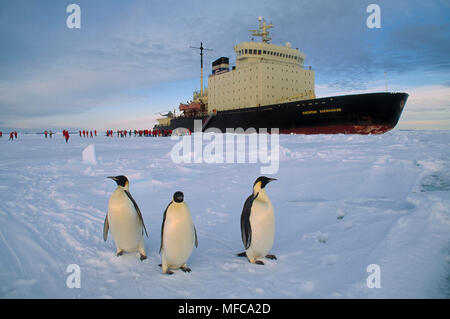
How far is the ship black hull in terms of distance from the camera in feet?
54.2

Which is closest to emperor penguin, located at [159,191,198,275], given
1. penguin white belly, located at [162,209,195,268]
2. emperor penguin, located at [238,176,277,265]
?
penguin white belly, located at [162,209,195,268]

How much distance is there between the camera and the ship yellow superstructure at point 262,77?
77.2ft

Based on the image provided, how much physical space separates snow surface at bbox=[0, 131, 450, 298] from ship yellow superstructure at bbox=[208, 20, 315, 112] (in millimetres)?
18540

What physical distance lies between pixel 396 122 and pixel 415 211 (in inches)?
651

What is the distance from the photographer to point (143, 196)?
203 inches

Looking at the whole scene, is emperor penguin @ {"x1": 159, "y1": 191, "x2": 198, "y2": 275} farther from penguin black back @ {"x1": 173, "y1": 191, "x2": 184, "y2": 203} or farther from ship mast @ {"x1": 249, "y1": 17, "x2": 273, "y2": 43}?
ship mast @ {"x1": 249, "y1": 17, "x2": 273, "y2": 43}

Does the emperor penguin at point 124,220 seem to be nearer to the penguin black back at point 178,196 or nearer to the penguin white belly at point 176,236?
the penguin white belly at point 176,236

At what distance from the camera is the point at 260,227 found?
8.52ft

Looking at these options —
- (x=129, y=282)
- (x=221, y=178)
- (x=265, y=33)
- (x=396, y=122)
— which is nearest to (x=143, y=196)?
(x=221, y=178)

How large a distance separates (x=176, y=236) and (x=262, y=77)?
2249 cm

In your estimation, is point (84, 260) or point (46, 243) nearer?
point (84, 260)

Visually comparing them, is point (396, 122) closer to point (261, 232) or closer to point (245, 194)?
point (245, 194)

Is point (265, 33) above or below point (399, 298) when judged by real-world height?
above
